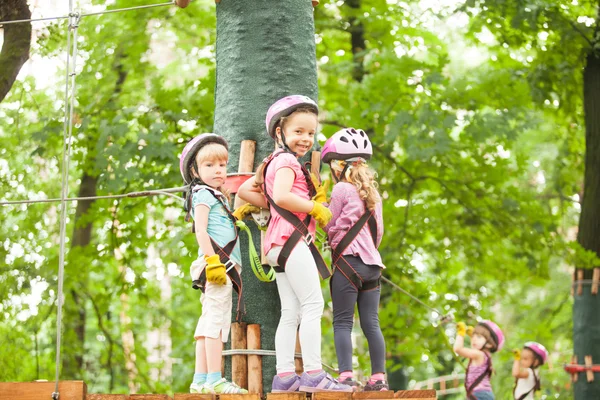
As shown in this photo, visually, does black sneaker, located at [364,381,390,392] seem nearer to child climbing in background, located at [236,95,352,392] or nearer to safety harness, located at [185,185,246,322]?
child climbing in background, located at [236,95,352,392]

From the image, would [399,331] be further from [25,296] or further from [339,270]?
[339,270]

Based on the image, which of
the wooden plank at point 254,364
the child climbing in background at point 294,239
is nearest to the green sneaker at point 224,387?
the child climbing in background at point 294,239

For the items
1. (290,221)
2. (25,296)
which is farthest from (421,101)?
(290,221)

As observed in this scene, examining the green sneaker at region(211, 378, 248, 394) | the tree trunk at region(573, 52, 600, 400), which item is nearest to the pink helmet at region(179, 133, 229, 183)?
the green sneaker at region(211, 378, 248, 394)

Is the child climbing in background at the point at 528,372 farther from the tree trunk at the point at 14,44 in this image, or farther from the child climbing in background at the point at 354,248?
the tree trunk at the point at 14,44

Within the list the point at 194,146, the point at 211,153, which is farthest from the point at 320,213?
the point at 194,146

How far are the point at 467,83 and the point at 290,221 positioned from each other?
5.90 metres

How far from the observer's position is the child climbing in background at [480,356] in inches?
324

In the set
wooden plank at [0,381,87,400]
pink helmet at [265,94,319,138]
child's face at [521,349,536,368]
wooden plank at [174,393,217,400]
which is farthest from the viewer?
child's face at [521,349,536,368]

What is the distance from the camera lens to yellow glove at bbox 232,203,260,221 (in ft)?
16.0

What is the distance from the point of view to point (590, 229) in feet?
32.9

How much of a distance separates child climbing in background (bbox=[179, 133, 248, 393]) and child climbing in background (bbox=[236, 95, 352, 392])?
20 centimetres

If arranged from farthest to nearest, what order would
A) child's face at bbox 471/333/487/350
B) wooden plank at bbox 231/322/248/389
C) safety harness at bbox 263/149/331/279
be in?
child's face at bbox 471/333/487/350 < wooden plank at bbox 231/322/248/389 < safety harness at bbox 263/149/331/279

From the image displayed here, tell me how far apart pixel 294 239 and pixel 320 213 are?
0.64 feet
